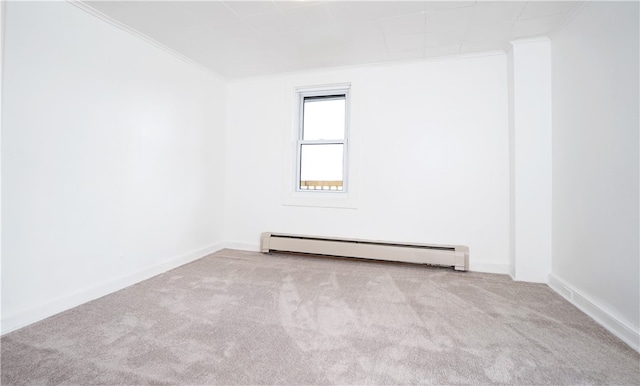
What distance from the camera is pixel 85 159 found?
2141 millimetres

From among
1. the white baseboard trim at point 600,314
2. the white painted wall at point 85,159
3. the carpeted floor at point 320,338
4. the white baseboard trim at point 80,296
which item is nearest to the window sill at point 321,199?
the carpeted floor at point 320,338

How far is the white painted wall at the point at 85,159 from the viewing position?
1.76 metres

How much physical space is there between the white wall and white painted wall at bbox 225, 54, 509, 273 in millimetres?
582

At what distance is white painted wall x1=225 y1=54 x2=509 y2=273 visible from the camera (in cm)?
296

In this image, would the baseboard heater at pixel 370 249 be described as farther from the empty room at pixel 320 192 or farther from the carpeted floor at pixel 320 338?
the carpeted floor at pixel 320 338

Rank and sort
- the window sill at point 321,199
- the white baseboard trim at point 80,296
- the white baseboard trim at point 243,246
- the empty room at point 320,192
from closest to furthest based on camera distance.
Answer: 1. the empty room at point 320,192
2. the white baseboard trim at point 80,296
3. the window sill at point 321,199
4. the white baseboard trim at point 243,246

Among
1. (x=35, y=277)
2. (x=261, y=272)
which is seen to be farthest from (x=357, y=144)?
(x=35, y=277)

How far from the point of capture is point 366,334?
167 cm

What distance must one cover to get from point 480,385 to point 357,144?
2644 mm

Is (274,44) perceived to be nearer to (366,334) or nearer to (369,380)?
(366,334)

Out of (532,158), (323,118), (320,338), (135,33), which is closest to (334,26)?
(323,118)

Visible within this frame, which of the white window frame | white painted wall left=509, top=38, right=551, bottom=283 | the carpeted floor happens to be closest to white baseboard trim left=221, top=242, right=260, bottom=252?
the white window frame

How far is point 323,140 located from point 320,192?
0.72 meters

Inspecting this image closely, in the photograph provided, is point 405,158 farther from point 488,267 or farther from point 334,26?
point 334,26
